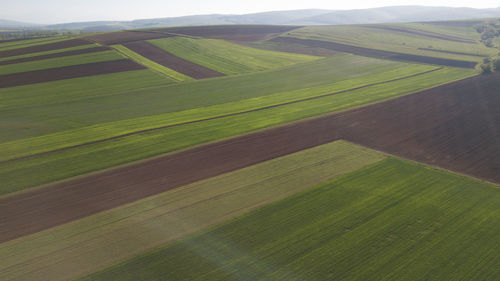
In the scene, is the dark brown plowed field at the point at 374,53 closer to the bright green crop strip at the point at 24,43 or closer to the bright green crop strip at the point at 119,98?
the bright green crop strip at the point at 119,98

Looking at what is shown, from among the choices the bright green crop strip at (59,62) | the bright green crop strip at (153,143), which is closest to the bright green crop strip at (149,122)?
the bright green crop strip at (153,143)

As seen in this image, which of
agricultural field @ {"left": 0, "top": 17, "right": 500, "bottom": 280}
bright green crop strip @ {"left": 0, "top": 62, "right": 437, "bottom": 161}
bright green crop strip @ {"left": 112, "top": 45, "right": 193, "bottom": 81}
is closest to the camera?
agricultural field @ {"left": 0, "top": 17, "right": 500, "bottom": 280}

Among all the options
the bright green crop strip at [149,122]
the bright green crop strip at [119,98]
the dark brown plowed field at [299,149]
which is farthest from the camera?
the bright green crop strip at [119,98]

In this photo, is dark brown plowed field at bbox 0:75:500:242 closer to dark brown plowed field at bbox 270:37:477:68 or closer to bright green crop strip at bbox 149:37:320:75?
bright green crop strip at bbox 149:37:320:75

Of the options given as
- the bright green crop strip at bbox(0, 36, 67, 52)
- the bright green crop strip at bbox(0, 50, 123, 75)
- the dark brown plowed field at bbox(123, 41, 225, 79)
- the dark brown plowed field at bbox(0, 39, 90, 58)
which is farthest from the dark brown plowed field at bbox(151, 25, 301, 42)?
the bright green crop strip at bbox(0, 50, 123, 75)

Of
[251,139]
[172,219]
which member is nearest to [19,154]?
[172,219]

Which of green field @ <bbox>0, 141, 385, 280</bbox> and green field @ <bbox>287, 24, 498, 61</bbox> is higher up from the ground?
green field @ <bbox>287, 24, 498, 61</bbox>

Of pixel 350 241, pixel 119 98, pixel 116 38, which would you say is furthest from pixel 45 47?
pixel 350 241
